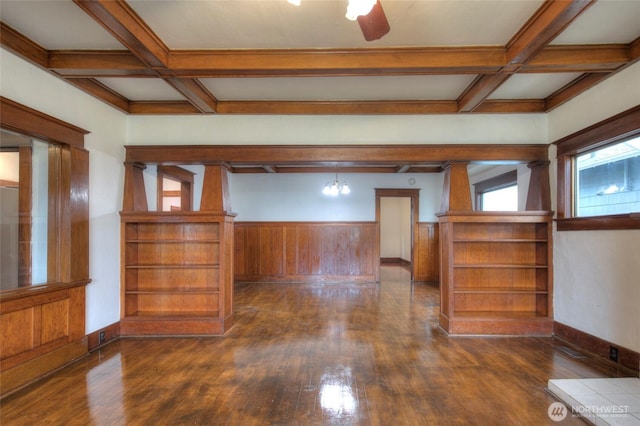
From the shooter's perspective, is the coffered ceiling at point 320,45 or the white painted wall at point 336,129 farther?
the white painted wall at point 336,129

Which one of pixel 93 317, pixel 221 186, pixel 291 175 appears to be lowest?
pixel 93 317

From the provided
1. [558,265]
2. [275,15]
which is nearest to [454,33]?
[275,15]

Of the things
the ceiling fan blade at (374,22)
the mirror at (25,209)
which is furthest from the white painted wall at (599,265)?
the mirror at (25,209)

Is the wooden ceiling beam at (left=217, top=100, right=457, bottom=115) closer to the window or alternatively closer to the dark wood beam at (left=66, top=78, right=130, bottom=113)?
the dark wood beam at (left=66, top=78, right=130, bottom=113)

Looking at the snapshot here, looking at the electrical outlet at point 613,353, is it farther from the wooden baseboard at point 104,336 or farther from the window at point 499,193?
the wooden baseboard at point 104,336

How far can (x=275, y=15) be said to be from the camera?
2.41 m

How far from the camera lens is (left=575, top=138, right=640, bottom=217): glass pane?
308 centimetres

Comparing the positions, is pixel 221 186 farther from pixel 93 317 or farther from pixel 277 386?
pixel 277 386

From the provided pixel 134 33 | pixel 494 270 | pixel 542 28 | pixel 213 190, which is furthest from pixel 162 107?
pixel 494 270

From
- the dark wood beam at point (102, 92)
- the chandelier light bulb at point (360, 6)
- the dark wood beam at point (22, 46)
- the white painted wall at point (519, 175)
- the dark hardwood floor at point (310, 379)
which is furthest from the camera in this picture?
the white painted wall at point (519, 175)

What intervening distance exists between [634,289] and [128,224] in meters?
5.39

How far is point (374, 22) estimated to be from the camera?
1876 mm

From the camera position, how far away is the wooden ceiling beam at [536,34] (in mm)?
2193

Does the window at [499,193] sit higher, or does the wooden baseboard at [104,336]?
the window at [499,193]
